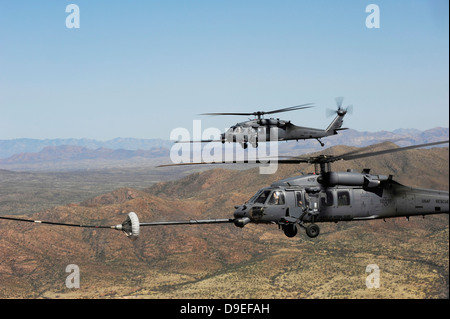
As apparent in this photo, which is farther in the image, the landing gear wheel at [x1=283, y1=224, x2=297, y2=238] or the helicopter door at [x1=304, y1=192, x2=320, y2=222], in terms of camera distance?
the helicopter door at [x1=304, y1=192, x2=320, y2=222]

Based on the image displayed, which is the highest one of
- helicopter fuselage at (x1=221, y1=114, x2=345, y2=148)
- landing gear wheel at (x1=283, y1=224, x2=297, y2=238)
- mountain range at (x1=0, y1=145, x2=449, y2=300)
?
helicopter fuselage at (x1=221, y1=114, x2=345, y2=148)

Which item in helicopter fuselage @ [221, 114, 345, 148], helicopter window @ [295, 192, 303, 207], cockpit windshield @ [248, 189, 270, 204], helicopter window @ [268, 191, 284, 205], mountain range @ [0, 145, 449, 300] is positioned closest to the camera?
helicopter window @ [268, 191, 284, 205]

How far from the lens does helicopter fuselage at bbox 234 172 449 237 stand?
92.0 feet

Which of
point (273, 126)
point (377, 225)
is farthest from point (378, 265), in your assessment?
point (273, 126)

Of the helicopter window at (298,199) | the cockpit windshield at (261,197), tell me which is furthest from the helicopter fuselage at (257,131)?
the helicopter window at (298,199)

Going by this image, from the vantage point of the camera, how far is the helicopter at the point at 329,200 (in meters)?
28.0

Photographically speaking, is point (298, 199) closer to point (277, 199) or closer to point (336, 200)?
point (277, 199)

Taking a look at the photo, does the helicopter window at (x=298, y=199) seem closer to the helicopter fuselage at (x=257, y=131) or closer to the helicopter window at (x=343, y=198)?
the helicopter window at (x=343, y=198)

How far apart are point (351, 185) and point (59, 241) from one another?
62.6 m

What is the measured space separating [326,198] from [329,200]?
0.21 metres

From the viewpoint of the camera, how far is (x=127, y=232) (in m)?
23.9

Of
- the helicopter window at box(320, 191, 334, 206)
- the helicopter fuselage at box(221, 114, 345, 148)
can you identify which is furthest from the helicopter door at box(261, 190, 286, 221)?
the helicopter fuselage at box(221, 114, 345, 148)

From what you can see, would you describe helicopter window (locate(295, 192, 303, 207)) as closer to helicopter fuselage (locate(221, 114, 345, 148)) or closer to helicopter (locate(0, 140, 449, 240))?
helicopter (locate(0, 140, 449, 240))

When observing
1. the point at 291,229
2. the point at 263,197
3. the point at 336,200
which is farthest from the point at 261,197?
the point at 336,200
